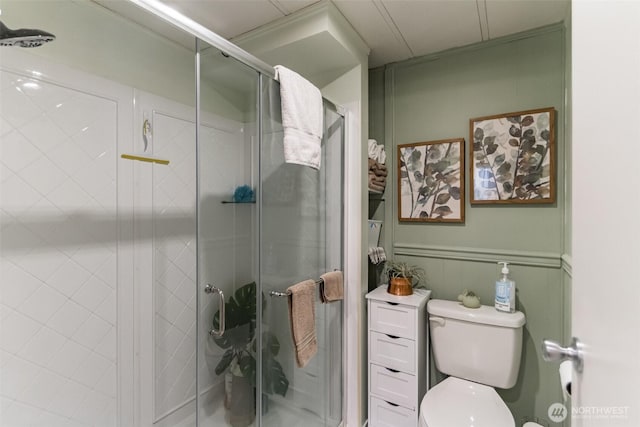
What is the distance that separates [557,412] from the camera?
5.11ft

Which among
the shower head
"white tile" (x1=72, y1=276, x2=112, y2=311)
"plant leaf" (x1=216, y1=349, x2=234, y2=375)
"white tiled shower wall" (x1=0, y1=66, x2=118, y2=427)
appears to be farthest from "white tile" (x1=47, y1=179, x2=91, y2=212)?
"plant leaf" (x1=216, y1=349, x2=234, y2=375)

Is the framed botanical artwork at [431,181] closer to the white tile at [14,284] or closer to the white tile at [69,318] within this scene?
the white tile at [69,318]

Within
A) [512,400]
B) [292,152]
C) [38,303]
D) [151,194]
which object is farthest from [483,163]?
[38,303]

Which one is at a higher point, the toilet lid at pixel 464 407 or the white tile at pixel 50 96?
the white tile at pixel 50 96

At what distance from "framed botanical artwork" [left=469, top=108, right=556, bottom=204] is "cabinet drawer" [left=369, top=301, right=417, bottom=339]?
775mm

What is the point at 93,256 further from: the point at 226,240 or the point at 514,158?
the point at 514,158

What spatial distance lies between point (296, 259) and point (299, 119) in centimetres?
64

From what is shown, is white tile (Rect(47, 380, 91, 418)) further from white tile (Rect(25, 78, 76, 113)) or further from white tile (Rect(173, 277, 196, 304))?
white tile (Rect(25, 78, 76, 113))

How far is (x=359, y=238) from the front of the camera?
1718mm

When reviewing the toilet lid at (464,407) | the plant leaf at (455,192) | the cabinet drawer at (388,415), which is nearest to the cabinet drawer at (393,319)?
the toilet lid at (464,407)

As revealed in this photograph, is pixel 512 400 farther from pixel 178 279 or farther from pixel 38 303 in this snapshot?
pixel 38 303

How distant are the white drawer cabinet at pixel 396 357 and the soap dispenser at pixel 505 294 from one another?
14.6 inches

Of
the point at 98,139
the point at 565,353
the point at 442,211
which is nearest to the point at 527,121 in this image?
the point at 442,211

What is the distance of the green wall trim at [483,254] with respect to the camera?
5.15 ft
